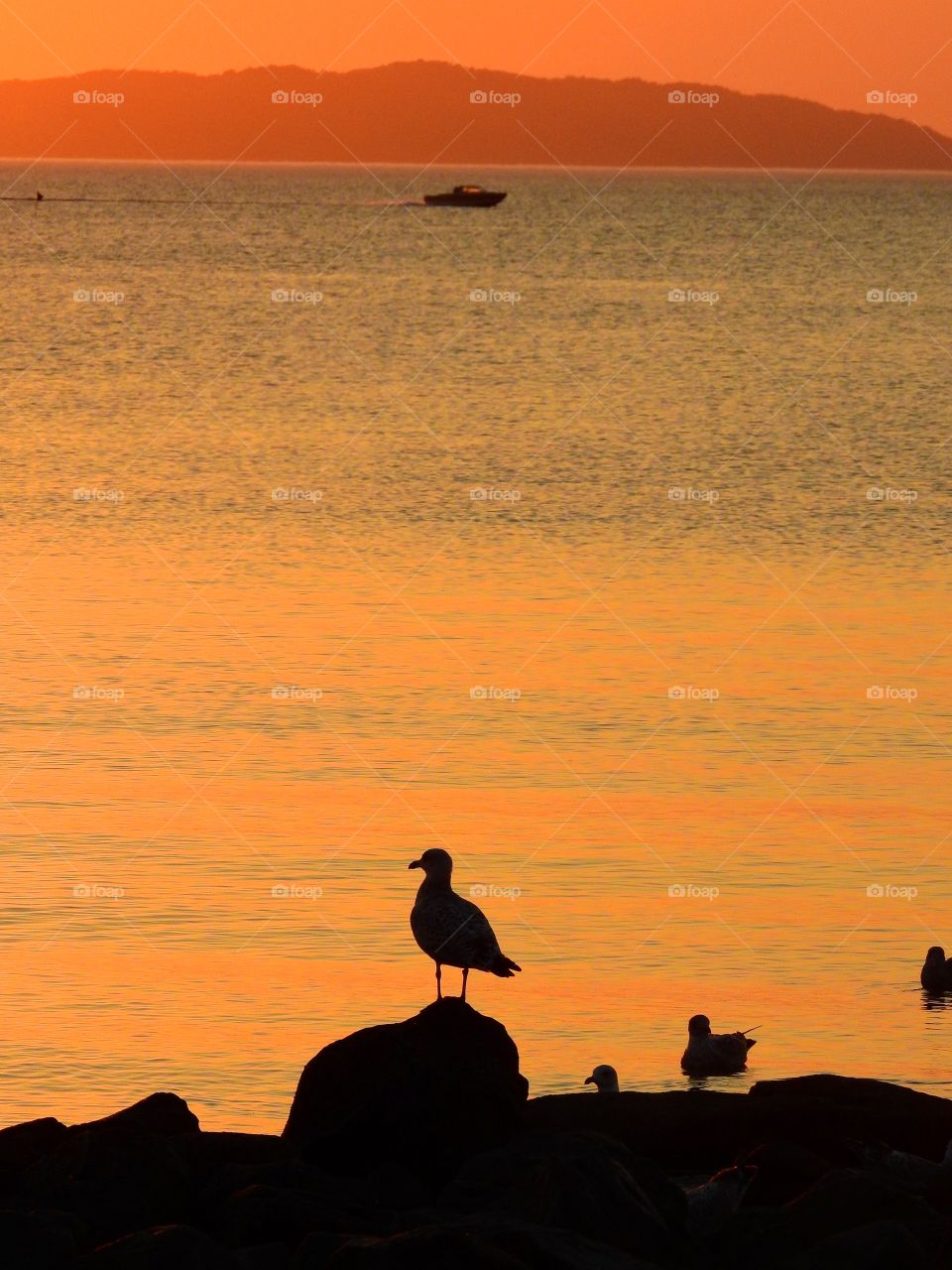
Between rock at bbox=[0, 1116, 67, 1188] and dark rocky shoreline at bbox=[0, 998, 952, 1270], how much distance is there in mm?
15

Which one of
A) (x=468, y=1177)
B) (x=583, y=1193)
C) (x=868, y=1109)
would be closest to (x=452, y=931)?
(x=868, y=1109)

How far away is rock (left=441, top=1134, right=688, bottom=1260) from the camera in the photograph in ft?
43.1

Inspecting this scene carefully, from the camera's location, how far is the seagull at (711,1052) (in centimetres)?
1805

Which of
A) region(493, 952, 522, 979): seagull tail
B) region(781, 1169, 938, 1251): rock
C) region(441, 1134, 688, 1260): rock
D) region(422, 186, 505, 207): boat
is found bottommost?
region(422, 186, 505, 207): boat

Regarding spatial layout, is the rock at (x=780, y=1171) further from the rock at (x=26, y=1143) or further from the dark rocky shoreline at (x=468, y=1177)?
the rock at (x=26, y=1143)

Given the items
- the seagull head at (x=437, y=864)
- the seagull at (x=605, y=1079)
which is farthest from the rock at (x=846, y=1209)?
the seagull head at (x=437, y=864)

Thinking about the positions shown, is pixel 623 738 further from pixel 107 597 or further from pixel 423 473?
pixel 423 473

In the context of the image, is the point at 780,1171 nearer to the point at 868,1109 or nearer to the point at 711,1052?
the point at 868,1109

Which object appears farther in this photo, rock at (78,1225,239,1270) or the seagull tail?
the seagull tail

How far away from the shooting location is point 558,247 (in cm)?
13825

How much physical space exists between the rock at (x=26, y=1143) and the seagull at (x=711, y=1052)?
15.0 feet

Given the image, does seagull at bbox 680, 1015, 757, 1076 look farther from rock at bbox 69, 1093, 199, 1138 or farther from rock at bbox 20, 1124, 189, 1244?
rock at bbox 20, 1124, 189, 1244

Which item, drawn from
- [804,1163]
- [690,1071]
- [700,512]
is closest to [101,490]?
[700,512]

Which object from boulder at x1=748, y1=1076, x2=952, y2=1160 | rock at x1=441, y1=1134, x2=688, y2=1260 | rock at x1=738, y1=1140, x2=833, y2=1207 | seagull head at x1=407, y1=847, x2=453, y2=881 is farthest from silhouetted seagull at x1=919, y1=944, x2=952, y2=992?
rock at x1=441, y1=1134, x2=688, y2=1260
